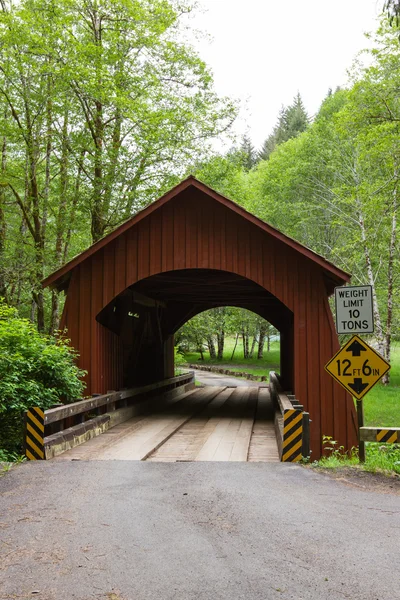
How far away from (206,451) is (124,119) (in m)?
13.7

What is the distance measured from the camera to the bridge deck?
773cm

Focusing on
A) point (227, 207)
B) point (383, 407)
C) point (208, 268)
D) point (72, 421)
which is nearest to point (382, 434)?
point (208, 268)

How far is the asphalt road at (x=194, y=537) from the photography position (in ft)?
11.0

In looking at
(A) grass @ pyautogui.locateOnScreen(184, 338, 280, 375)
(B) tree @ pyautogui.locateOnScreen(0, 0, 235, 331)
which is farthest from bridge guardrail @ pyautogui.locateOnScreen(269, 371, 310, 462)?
(A) grass @ pyautogui.locateOnScreen(184, 338, 280, 375)

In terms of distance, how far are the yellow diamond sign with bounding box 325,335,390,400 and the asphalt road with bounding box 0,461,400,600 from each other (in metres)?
1.43

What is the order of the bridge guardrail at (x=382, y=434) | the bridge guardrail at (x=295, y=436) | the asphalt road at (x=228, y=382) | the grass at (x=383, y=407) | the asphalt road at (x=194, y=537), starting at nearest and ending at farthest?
the asphalt road at (x=194, y=537)
the bridge guardrail at (x=382, y=434)
the bridge guardrail at (x=295, y=436)
the grass at (x=383, y=407)
the asphalt road at (x=228, y=382)

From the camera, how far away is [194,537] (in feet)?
13.7

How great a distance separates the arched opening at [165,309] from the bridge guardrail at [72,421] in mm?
1375

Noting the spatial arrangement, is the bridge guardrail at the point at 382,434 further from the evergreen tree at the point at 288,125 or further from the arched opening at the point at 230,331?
the evergreen tree at the point at 288,125

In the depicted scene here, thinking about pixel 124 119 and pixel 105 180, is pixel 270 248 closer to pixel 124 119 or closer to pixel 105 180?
pixel 105 180

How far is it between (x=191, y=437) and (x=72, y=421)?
2.38 metres

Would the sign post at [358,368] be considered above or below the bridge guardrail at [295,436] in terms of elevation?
above

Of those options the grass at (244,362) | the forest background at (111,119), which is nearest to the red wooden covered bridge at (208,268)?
the forest background at (111,119)

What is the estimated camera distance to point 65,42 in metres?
16.1
